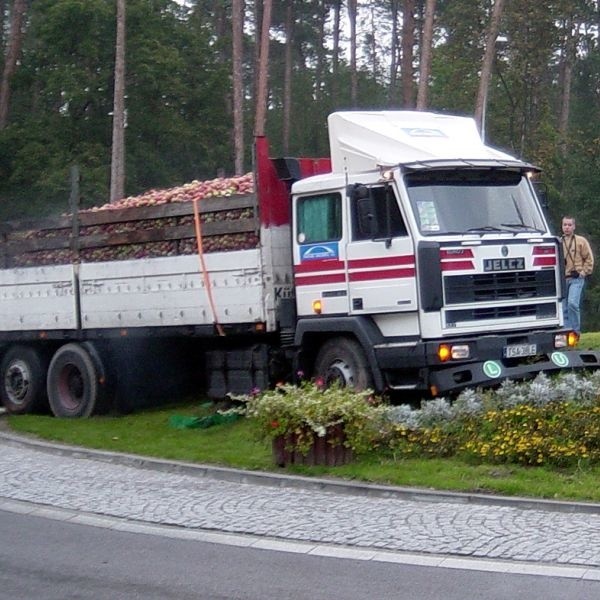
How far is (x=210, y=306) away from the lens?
15641 mm

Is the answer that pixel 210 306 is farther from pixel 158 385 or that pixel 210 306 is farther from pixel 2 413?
pixel 2 413

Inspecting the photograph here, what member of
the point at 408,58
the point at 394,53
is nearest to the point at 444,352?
the point at 408,58

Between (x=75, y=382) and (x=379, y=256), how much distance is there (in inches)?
241

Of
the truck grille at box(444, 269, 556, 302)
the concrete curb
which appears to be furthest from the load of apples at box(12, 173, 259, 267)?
the concrete curb

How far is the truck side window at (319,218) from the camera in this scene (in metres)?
14.6

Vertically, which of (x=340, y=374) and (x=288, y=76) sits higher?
(x=288, y=76)

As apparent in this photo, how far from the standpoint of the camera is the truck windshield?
13.9 meters

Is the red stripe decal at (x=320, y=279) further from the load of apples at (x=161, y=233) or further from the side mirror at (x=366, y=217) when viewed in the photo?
the load of apples at (x=161, y=233)

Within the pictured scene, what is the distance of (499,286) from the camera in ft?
46.6

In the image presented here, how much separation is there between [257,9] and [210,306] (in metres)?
38.0

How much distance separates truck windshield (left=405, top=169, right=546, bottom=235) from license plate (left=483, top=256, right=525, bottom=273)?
344 millimetres

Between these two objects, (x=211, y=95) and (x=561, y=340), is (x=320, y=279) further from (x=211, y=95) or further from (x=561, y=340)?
(x=211, y=95)

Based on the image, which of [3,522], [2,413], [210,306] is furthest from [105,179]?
[3,522]

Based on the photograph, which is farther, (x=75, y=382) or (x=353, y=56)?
(x=353, y=56)
